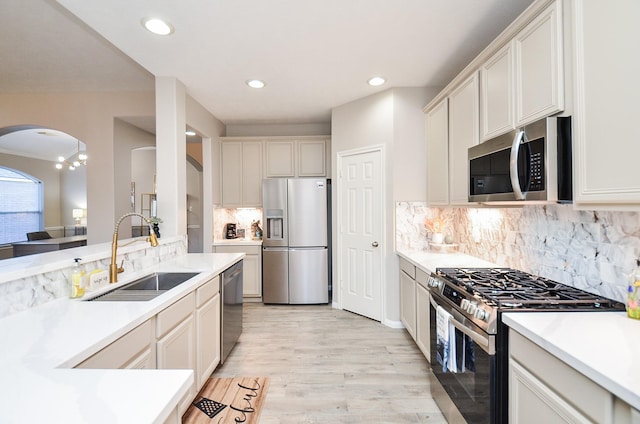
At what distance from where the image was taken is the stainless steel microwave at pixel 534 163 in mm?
1388

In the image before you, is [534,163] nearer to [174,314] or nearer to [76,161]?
[174,314]

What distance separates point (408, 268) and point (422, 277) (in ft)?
1.47

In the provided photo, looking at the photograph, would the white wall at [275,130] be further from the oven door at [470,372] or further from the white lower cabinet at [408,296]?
the oven door at [470,372]

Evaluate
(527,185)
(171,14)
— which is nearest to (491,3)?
(527,185)

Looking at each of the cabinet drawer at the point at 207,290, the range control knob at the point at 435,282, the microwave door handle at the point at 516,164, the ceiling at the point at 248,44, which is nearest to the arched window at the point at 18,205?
the ceiling at the point at 248,44

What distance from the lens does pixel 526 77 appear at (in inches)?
63.8

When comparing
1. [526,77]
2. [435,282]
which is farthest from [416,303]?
[526,77]

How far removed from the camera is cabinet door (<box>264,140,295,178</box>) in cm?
454

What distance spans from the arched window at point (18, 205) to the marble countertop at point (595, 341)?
9.29 meters

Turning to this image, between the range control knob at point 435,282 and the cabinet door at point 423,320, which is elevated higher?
the range control knob at point 435,282

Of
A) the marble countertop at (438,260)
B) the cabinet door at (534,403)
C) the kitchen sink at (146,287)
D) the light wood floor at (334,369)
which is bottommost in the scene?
the light wood floor at (334,369)

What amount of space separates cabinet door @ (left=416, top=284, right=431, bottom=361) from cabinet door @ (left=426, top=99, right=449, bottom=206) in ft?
2.82

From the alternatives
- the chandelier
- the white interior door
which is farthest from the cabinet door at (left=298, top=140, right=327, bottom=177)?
the chandelier

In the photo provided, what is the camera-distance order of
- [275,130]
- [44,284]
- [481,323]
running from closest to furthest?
1. [481,323]
2. [44,284]
3. [275,130]
